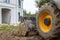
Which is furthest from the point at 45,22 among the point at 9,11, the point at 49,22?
the point at 9,11

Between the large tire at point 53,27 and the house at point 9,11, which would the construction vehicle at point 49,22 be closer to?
the large tire at point 53,27

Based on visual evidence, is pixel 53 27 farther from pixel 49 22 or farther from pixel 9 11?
pixel 9 11

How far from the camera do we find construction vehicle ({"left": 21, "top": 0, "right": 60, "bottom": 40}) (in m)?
6.03

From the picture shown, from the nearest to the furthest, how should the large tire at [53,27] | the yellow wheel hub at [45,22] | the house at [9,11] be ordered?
1. the large tire at [53,27]
2. the yellow wheel hub at [45,22]
3. the house at [9,11]

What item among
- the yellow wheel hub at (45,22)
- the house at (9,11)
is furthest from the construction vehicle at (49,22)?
the house at (9,11)

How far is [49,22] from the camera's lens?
6.39 meters

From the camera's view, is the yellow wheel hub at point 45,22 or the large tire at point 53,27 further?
the yellow wheel hub at point 45,22

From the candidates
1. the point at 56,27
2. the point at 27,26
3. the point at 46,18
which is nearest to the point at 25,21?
the point at 27,26

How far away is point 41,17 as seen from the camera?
6.73m

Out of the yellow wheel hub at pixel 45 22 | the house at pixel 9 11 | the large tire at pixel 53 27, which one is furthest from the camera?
the house at pixel 9 11

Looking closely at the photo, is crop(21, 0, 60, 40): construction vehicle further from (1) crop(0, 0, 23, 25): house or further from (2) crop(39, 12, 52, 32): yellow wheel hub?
(1) crop(0, 0, 23, 25): house

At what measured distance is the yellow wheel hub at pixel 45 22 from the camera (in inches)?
252

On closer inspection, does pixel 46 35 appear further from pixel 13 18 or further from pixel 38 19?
pixel 13 18

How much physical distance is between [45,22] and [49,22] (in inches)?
6.5
